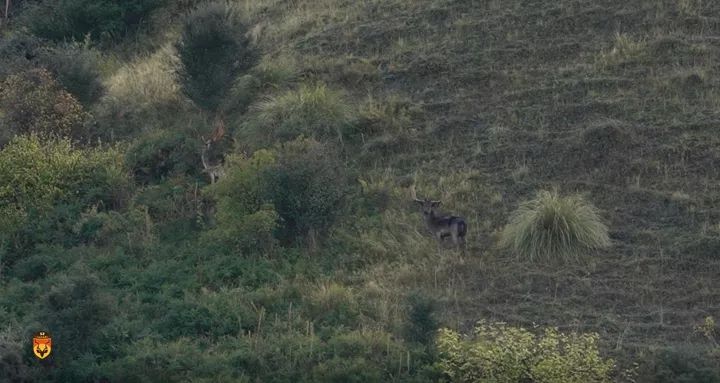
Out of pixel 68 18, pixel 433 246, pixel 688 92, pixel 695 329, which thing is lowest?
pixel 695 329

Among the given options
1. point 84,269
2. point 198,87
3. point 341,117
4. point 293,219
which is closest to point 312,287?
point 293,219

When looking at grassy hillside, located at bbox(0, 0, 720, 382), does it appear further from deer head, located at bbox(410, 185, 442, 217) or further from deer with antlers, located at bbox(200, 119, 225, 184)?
deer head, located at bbox(410, 185, 442, 217)

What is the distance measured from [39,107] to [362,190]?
6930 millimetres

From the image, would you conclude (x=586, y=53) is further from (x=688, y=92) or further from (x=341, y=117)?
(x=341, y=117)

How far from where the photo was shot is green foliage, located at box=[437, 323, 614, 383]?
17.0m

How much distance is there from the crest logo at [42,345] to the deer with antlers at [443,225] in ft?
21.8

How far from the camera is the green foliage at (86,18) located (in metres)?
33.3


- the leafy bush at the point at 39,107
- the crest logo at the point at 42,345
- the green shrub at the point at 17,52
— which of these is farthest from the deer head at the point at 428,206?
the green shrub at the point at 17,52

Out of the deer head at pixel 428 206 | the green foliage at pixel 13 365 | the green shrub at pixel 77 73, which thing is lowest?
the green foliage at pixel 13 365

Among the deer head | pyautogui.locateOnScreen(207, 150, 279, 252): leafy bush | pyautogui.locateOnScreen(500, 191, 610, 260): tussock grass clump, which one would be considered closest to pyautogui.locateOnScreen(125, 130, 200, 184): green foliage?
pyautogui.locateOnScreen(207, 150, 279, 252): leafy bush

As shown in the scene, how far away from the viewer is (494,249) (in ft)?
70.3

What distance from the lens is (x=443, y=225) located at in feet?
70.2

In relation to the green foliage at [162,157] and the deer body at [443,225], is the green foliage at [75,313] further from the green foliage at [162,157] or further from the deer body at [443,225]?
the green foliage at [162,157]

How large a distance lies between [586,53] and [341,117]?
17.2ft
